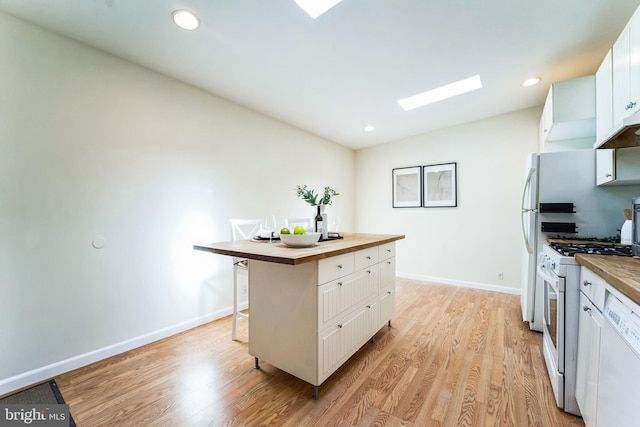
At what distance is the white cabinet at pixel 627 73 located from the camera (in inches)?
51.3

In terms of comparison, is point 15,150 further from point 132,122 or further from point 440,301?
point 440,301

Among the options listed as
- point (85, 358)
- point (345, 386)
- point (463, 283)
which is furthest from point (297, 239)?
point (463, 283)

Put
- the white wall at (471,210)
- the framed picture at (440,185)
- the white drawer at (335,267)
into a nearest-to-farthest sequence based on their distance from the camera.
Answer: the white drawer at (335,267)
the white wall at (471,210)
the framed picture at (440,185)

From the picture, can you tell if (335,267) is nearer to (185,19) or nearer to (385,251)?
(385,251)

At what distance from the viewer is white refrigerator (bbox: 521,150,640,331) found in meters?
2.07

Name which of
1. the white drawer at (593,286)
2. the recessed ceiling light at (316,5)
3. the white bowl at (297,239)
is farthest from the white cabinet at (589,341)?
the recessed ceiling light at (316,5)

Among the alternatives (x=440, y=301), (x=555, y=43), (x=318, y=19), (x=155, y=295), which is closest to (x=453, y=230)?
(x=440, y=301)

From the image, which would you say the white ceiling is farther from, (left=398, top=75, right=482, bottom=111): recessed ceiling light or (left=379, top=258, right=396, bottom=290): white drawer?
(left=379, top=258, right=396, bottom=290): white drawer

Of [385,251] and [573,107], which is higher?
[573,107]

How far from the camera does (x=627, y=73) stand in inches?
55.4

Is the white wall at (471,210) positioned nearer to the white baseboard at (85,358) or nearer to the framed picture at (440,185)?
the framed picture at (440,185)

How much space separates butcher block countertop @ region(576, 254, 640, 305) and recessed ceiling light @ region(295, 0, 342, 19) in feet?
6.52

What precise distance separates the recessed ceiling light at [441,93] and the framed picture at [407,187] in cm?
132

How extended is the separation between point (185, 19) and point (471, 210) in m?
4.02
